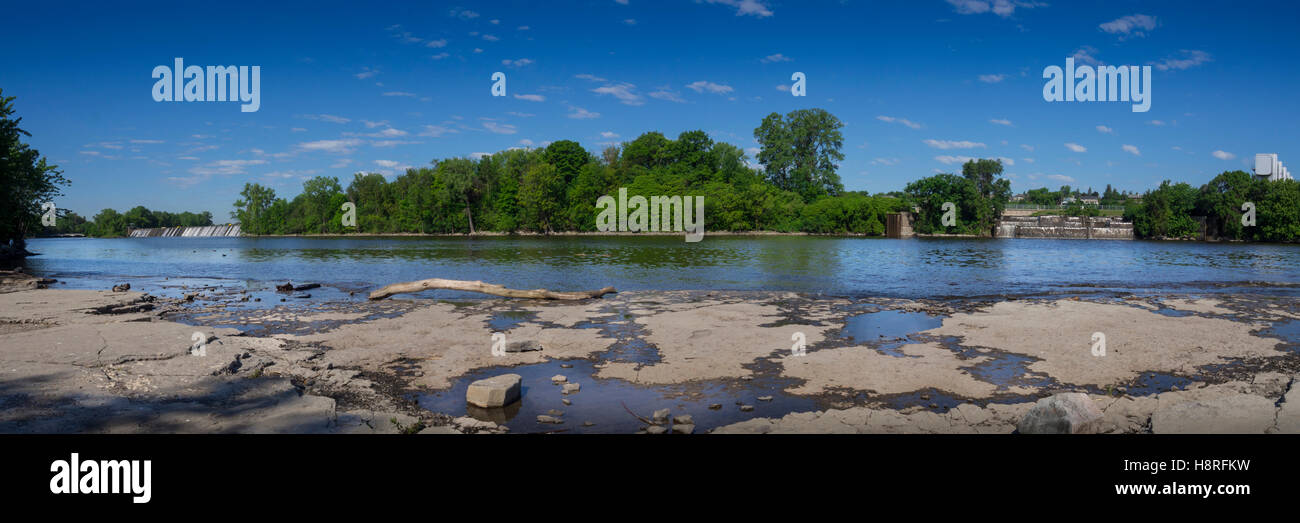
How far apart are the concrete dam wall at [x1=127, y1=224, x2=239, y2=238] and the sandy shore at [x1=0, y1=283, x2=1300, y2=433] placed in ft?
612

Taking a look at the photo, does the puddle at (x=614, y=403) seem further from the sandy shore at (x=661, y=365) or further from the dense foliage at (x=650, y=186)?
the dense foliage at (x=650, y=186)

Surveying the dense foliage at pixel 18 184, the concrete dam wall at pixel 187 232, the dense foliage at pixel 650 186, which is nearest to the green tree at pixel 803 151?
the dense foliage at pixel 650 186

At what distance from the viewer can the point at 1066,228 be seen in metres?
94.7

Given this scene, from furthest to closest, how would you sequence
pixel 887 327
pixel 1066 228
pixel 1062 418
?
pixel 1066 228, pixel 887 327, pixel 1062 418

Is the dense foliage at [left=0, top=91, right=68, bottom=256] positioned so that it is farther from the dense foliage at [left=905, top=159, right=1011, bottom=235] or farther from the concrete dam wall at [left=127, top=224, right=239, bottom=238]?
the concrete dam wall at [left=127, top=224, right=239, bottom=238]

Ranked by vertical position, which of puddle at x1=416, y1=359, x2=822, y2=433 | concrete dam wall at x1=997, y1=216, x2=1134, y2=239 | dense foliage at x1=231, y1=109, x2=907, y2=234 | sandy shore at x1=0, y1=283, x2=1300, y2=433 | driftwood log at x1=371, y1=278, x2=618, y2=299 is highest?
dense foliage at x1=231, y1=109, x2=907, y2=234

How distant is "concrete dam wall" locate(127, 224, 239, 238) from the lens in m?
173

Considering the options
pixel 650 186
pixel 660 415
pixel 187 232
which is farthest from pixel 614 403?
pixel 187 232

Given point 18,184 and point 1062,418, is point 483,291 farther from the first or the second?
point 18,184

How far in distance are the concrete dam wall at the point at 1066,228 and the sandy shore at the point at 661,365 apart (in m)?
92.6

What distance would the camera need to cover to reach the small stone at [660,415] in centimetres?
723

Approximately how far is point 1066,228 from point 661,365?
107 m

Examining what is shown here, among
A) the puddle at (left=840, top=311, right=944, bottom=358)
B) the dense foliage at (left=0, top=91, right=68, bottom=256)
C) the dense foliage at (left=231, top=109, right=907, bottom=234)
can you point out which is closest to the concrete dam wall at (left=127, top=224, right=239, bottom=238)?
the dense foliage at (left=231, top=109, right=907, bottom=234)
